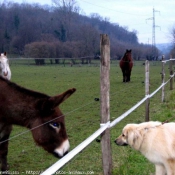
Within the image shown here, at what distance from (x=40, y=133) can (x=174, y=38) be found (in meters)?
75.3

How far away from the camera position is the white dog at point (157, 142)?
4.39 meters

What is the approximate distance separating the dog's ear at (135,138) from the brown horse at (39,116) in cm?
108

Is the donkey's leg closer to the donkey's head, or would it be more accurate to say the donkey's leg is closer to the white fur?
the donkey's head

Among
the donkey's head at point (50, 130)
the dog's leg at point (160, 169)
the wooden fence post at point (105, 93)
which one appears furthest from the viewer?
the dog's leg at point (160, 169)

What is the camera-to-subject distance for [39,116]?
13.3ft

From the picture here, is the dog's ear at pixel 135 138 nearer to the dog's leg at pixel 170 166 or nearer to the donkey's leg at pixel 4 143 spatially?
the dog's leg at pixel 170 166

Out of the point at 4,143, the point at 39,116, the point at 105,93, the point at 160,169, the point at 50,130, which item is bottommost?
the point at 160,169

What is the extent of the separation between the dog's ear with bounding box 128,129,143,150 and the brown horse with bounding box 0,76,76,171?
3.55 feet

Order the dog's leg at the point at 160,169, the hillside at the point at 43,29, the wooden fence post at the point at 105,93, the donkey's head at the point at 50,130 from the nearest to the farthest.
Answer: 1. the donkey's head at the point at 50,130
2. the wooden fence post at the point at 105,93
3. the dog's leg at the point at 160,169
4. the hillside at the point at 43,29

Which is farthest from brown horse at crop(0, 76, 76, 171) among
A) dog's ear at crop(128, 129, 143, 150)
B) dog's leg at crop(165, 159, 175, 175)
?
dog's leg at crop(165, 159, 175, 175)

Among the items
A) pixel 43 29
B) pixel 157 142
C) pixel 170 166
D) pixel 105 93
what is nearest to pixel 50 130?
pixel 105 93

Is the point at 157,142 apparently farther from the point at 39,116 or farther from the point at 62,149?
the point at 39,116

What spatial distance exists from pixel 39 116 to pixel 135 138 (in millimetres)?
1465

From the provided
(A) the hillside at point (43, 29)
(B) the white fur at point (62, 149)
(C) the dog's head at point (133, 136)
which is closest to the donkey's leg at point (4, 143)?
(B) the white fur at point (62, 149)
